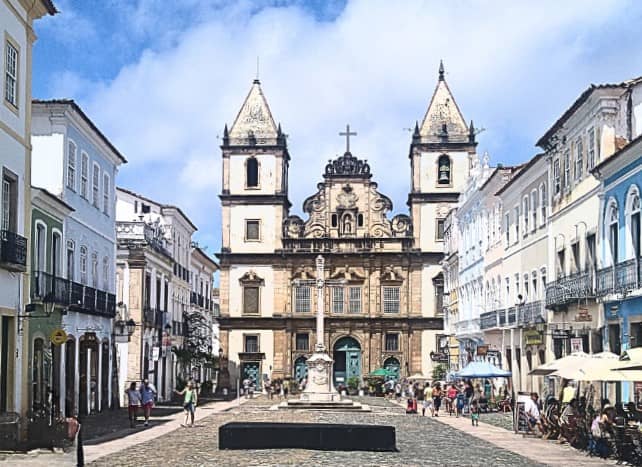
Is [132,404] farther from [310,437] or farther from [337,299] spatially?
[337,299]

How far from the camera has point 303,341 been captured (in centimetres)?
7638

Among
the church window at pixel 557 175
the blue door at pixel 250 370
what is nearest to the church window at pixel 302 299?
the blue door at pixel 250 370

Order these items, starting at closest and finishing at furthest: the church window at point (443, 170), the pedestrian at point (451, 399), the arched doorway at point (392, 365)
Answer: the pedestrian at point (451, 399) → the arched doorway at point (392, 365) → the church window at point (443, 170)

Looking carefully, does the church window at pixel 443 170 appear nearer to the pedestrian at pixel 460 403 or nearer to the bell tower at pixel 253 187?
the bell tower at pixel 253 187

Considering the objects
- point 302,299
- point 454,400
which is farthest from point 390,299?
point 454,400

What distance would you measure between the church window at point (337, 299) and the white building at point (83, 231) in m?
35.5

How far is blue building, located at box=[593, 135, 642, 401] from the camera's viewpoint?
26.4m

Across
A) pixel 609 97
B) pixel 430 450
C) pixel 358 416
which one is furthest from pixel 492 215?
pixel 430 450

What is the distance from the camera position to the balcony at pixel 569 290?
30312 mm

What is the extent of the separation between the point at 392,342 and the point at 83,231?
43.3 m

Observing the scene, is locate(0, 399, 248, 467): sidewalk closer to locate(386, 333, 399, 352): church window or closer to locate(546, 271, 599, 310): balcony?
locate(546, 271, 599, 310): balcony

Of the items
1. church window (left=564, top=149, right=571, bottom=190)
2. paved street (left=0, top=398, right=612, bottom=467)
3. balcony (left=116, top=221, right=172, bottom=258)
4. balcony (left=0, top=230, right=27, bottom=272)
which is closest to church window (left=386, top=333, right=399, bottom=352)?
balcony (left=116, top=221, right=172, bottom=258)

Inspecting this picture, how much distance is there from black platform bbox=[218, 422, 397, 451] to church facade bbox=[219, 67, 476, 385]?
52026 mm

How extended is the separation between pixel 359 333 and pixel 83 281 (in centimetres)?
4211
